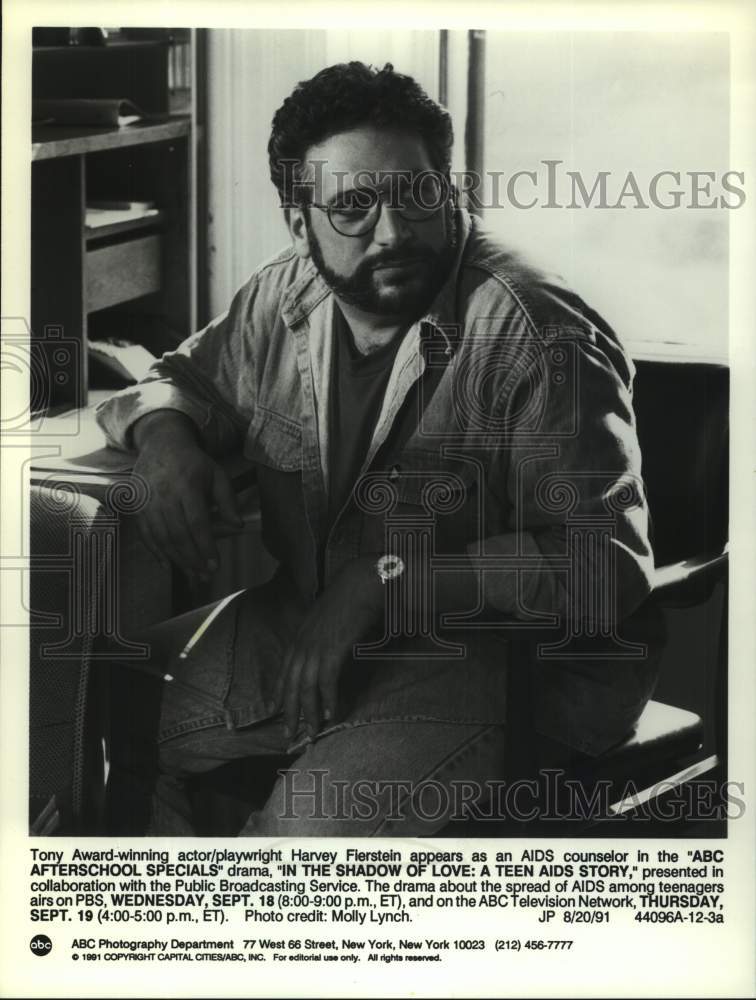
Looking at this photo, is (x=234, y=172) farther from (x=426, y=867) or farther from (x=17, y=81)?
(x=426, y=867)

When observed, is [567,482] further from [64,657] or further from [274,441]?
[64,657]

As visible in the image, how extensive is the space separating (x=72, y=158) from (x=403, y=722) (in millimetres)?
1007

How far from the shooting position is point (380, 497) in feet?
5.86

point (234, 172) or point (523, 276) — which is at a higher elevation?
point (234, 172)

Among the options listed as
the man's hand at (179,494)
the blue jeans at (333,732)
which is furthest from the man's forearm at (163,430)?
the blue jeans at (333,732)

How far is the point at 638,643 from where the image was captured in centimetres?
180

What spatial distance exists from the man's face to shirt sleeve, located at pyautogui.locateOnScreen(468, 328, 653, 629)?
22cm

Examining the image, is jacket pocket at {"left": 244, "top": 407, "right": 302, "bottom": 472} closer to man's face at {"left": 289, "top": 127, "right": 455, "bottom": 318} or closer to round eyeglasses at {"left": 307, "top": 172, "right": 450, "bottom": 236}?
man's face at {"left": 289, "top": 127, "right": 455, "bottom": 318}

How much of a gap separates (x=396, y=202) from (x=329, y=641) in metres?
0.68

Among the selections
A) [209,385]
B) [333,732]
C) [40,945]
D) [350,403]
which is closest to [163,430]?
[209,385]

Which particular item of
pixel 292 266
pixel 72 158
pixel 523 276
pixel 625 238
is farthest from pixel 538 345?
pixel 72 158

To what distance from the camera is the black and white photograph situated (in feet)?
5.81

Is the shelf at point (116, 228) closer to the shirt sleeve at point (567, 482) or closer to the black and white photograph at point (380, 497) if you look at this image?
the black and white photograph at point (380, 497)

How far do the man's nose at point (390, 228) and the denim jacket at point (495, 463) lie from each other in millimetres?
88
